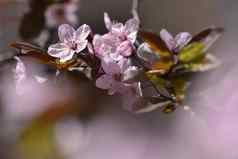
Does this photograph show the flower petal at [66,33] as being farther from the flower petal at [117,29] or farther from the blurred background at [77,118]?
the blurred background at [77,118]

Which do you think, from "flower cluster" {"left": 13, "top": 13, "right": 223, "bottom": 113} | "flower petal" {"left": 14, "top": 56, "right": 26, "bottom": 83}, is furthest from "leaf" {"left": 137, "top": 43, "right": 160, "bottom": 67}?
"flower petal" {"left": 14, "top": 56, "right": 26, "bottom": 83}

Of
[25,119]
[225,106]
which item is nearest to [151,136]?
[25,119]

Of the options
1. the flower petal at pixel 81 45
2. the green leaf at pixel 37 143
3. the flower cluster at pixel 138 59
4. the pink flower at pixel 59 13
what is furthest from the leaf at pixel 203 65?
the green leaf at pixel 37 143

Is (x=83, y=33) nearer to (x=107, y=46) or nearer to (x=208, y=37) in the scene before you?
(x=107, y=46)

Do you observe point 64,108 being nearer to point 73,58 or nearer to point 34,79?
point 34,79

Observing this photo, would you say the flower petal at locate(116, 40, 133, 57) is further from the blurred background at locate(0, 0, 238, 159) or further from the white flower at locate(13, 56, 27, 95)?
the blurred background at locate(0, 0, 238, 159)

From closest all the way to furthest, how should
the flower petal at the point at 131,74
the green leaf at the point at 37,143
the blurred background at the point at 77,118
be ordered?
the flower petal at the point at 131,74, the blurred background at the point at 77,118, the green leaf at the point at 37,143
